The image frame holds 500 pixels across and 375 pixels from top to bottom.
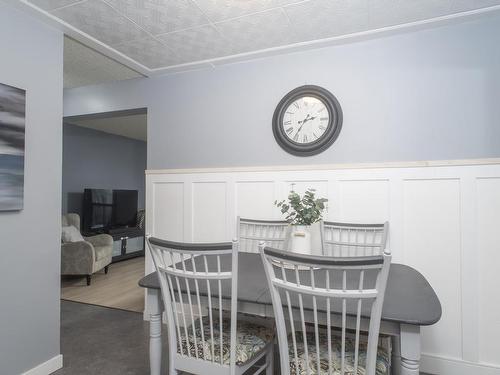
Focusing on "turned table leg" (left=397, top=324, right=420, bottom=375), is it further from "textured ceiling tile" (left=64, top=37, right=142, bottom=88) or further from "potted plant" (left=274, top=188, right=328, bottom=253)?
→ "textured ceiling tile" (left=64, top=37, right=142, bottom=88)

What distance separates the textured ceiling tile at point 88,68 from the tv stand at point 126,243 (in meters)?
2.69

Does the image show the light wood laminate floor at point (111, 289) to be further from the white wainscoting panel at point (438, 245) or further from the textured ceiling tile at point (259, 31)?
the textured ceiling tile at point (259, 31)

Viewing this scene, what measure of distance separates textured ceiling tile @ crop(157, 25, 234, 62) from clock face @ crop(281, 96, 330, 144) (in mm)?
717

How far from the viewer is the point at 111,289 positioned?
3717 millimetres

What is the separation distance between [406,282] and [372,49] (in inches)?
66.6

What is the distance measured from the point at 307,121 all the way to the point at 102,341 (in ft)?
7.93

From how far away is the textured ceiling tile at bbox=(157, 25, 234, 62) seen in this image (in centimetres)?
220

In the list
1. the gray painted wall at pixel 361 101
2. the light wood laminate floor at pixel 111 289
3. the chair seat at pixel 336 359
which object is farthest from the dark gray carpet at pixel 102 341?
the gray painted wall at pixel 361 101

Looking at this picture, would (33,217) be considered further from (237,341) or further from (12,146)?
(237,341)

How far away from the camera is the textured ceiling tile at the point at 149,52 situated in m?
2.35

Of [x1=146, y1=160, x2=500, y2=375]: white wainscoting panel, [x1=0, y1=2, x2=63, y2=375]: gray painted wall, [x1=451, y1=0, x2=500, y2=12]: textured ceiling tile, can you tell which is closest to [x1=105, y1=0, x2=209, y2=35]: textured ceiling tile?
[x1=0, y1=2, x2=63, y2=375]: gray painted wall

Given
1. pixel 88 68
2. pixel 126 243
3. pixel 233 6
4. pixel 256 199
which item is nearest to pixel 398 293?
pixel 256 199

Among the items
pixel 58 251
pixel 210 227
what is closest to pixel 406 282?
pixel 210 227

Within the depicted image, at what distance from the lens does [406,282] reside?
1.50 meters
